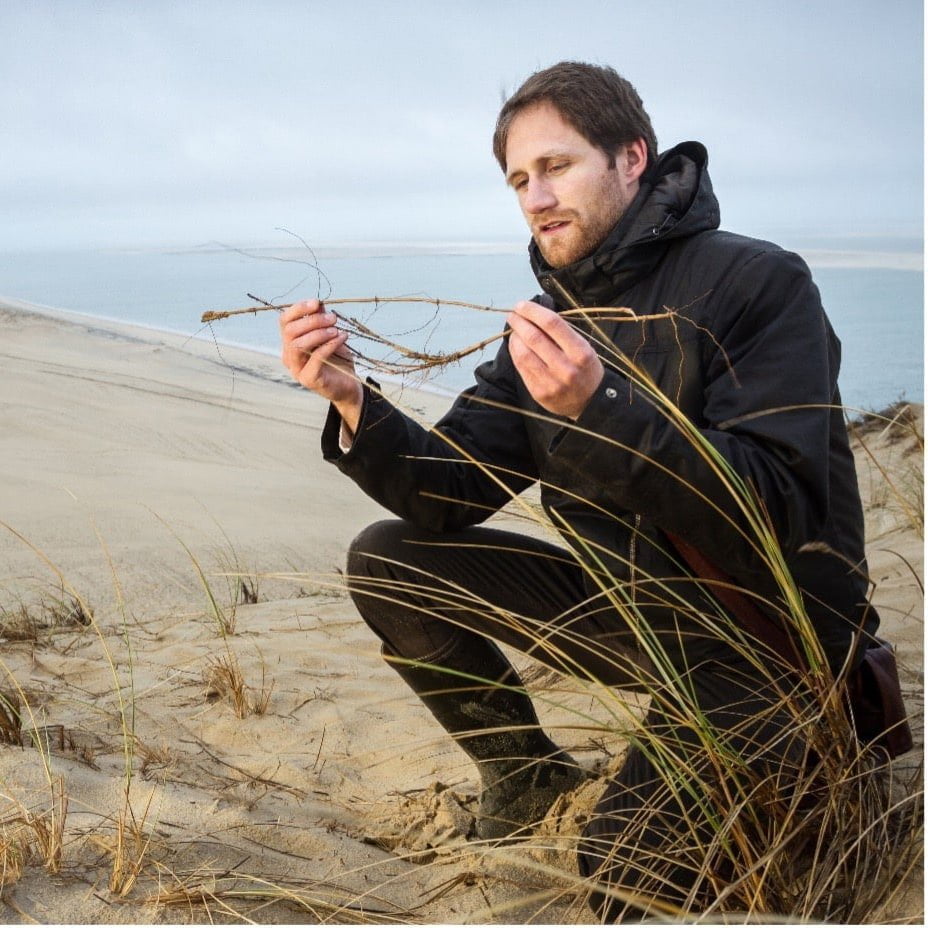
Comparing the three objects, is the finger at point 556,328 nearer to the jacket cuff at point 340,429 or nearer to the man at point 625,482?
the man at point 625,482

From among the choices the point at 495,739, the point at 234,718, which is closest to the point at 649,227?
Result: the point at 495,739

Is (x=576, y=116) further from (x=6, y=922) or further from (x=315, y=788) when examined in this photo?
(x=6, y=922)

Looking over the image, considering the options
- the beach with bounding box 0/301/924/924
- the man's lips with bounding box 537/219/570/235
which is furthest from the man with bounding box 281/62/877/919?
the beach with bounding box 0/301/924/924

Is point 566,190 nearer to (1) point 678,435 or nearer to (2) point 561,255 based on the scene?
(2) point 561,255

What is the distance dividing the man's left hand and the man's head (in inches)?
26.8

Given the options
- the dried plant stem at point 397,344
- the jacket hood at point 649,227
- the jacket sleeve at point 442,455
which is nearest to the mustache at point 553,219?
the jacket hood at point 649,227

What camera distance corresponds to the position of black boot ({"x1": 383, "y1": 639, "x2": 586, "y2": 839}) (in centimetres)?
233

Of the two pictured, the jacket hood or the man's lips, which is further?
the man's lips

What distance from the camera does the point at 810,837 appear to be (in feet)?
5.80

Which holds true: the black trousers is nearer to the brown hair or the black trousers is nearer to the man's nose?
the man's nose

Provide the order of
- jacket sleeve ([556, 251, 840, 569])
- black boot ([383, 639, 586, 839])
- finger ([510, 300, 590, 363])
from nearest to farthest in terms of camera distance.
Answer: finger ([510, 300, 590, 363]), jacket sleeve ([556, 251, 840, 569]), black boot ([383, 639, 586, 839])

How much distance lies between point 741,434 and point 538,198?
771 mm

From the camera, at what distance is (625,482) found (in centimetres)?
180

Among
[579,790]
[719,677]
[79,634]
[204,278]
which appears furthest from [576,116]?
[204,278]
